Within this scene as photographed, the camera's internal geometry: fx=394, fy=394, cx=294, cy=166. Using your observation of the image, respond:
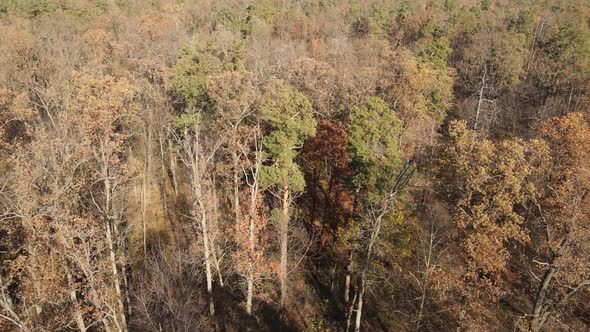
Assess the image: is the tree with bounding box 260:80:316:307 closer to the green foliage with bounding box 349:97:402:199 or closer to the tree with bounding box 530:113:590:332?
the green foliage with bounding box 349:97:402:199

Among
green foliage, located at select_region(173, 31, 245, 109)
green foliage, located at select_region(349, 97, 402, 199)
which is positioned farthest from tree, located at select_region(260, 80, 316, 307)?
green foliage, located at select_region(173, 31, 245, 109)

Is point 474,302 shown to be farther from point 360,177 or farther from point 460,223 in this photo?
point 360,177

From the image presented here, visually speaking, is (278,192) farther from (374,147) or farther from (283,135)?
(374,147)

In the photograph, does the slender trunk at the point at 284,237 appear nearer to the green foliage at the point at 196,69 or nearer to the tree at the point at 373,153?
the tree at the point at 373,153

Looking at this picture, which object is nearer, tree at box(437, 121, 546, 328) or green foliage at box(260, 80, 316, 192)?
tree at box(437, 121, 546, 328)

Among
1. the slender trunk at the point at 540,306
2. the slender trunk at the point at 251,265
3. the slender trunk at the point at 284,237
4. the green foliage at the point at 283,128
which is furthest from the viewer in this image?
the slender trunk at the point at 284,237

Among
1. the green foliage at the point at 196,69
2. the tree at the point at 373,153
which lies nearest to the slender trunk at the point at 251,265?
the tree at the point at 373,153
